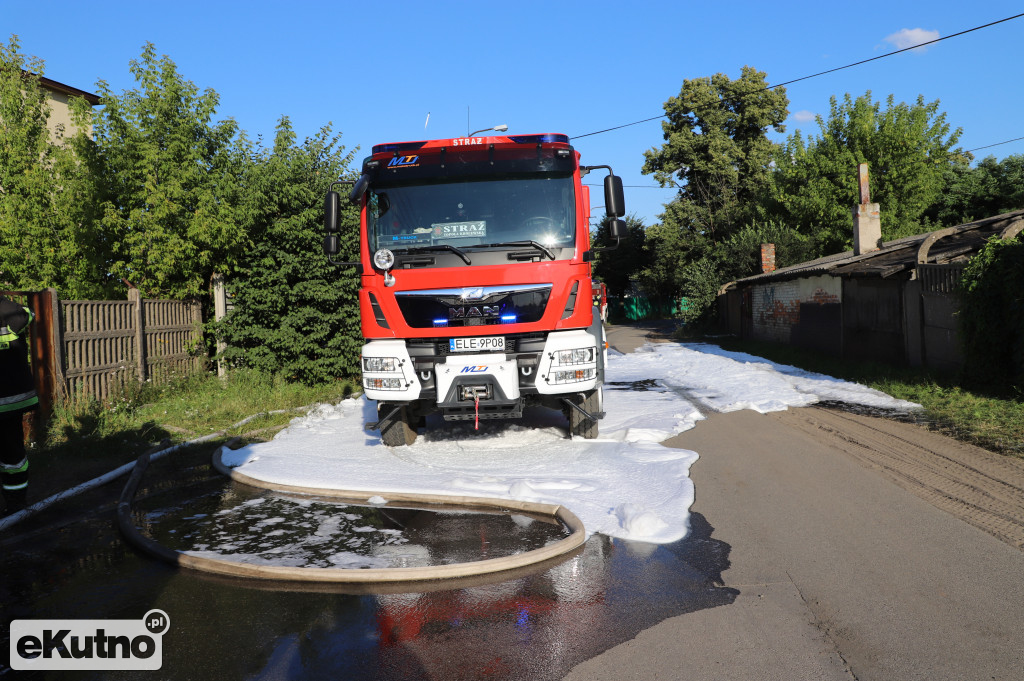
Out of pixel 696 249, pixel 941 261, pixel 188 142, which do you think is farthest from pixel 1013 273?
pixel 696 249

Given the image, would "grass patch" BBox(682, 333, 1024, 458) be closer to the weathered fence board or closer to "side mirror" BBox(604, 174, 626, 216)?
"side mirror" BBox(604, 174, 626, 216)

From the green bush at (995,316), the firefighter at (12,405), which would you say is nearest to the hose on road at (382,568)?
the firefighter at (12,405)

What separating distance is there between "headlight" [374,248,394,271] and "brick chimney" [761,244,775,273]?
2616 centimetres

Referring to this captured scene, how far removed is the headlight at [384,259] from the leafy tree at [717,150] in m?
38.4

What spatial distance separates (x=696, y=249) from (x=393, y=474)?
37.5m

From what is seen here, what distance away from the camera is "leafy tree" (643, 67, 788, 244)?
44.2 meters

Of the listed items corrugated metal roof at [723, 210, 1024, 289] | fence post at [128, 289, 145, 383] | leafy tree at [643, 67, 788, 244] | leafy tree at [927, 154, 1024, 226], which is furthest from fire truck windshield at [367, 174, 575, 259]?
leafy tree at [643, 67, 788, 244]

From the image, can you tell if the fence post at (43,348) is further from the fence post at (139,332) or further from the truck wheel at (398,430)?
the truck wheel at (398,430)

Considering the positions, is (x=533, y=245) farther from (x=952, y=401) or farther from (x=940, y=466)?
(x=952, y=401)

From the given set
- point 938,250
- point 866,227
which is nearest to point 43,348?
point 938,250

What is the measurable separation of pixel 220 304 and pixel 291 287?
151 centimetres

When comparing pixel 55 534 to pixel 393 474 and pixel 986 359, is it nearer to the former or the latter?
pixel 393 474

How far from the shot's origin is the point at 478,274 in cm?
712

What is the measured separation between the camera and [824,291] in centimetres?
1945
